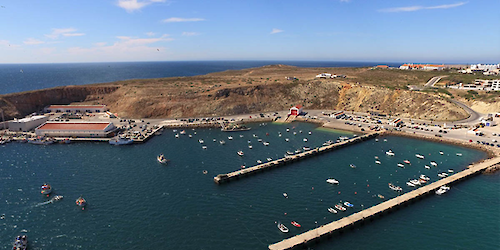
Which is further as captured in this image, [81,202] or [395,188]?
[395,188]

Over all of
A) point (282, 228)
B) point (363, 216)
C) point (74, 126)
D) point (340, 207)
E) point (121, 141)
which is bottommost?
point (282, 228)

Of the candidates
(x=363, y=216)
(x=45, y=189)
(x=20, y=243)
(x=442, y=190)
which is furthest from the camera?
(x=442, y=190)

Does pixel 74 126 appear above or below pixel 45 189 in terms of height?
above

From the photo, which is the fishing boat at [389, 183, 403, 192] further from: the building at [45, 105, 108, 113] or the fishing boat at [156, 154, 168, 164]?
the building at [45, 105, 108, 113]

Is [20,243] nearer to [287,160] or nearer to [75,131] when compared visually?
[287,160]

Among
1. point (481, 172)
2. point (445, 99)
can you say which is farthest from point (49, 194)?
point (445, 99)

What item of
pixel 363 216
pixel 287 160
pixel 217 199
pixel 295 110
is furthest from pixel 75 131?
pixel 363 216

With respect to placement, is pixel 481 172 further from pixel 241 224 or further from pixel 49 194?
pixel 49 194
